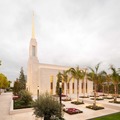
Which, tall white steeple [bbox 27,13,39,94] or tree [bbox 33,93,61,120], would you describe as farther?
tall white steeple [bbox 27,13,39,94]

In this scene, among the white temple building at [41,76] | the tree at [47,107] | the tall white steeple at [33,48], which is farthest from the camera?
the tall white steeple at [33,48]

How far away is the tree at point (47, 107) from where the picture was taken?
11555mm

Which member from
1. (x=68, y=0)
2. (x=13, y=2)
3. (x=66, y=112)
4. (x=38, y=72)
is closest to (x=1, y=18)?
(x=13, y=2)

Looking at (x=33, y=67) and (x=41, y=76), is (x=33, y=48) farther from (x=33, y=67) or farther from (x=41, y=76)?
(x=41, y=76)

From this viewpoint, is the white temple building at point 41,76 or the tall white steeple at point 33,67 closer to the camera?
the white temple building at point 41,76

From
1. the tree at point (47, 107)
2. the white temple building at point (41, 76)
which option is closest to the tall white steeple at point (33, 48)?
the white temple building at point (41, 76)

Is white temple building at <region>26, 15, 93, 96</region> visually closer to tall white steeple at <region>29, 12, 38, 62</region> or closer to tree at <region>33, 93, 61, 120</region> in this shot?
tall white steeple at <region>29, 12, 38, 62</region>

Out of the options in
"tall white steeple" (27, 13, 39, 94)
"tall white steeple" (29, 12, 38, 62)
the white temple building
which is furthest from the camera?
"tall white steeple" (29, 12, 38, 62)

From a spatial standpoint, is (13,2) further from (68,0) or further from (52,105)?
(52,105)

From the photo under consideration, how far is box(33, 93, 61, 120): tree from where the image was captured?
1155cm

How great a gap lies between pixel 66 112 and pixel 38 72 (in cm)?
2691

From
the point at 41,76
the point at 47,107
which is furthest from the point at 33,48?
the point at 47,107

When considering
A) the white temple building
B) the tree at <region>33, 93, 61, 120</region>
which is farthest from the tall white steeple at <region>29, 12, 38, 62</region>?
the tree at <region>33, 93, 61, 120</region>

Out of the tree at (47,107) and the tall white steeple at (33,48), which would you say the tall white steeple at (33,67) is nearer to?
the tall white steeple at (33,48)
